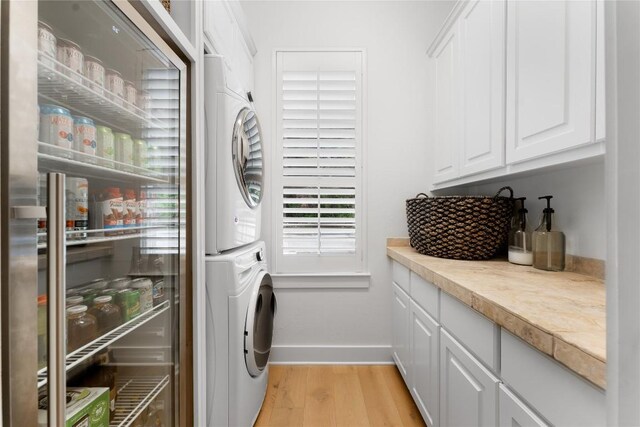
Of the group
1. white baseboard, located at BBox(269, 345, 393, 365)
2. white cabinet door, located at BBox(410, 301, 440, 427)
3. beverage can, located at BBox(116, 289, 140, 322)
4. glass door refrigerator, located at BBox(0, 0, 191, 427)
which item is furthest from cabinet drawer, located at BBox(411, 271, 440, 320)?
beverage can, located at BBox(116, 289, 140, 322)

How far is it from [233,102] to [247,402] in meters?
1.40

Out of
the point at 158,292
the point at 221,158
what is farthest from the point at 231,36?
the point at 158,292

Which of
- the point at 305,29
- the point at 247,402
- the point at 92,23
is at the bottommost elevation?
the point at 247,402

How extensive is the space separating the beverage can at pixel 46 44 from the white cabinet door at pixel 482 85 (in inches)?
60.7

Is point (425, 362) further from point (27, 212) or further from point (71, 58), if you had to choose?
point (71, 58)

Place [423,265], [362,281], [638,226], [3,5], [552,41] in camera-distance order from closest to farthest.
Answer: [638,226] < [3,5] < [552,41] < [423,265] < [362,281]

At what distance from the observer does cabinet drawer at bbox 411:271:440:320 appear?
131 centimetres

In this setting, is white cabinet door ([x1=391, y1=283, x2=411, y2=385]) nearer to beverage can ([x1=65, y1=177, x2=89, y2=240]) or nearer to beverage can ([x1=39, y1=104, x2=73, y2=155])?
beverage can ([x1=65, y1=177, x2=89, y2=240])

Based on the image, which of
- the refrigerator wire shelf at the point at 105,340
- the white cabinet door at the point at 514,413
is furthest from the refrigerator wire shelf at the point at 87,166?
the white cabinet door at the point at 514,413

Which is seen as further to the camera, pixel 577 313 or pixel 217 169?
pixel 217 169

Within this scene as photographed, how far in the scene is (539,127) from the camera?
111 centimetres

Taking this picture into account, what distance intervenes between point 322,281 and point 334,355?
55 cm

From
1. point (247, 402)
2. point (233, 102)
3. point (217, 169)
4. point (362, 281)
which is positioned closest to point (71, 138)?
point (217, 169)

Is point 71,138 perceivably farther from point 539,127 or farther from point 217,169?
point 539,127
